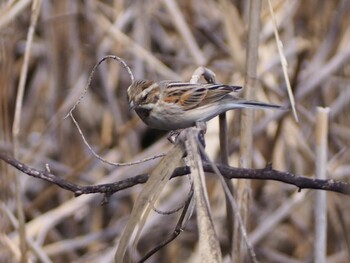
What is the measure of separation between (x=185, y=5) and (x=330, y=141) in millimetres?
931

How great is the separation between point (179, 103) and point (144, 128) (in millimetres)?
1792

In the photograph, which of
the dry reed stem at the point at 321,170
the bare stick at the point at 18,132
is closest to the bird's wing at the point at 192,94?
the dry reed stem at the point at 321,170

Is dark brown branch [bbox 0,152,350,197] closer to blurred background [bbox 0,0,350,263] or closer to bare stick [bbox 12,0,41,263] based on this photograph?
bare stick [bbox 12,0,41,263]

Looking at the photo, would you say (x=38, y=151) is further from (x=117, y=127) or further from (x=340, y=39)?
(x=340, y=39)

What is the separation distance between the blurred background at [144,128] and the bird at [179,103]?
1.04m

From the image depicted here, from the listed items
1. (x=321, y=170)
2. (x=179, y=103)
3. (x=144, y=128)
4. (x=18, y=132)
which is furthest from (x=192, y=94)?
(x=144, y=128)

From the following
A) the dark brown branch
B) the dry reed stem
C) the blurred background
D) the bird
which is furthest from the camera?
the blurred background

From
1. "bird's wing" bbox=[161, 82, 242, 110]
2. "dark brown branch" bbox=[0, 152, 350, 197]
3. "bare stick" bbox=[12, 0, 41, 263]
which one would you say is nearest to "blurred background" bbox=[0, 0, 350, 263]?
"bare stick" bbox=[12, 0, 41, 263]

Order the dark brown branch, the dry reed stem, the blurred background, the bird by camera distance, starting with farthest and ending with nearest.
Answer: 1. the blurred background
2. the dry reed stem
3. the bird
4. the dark brown branch

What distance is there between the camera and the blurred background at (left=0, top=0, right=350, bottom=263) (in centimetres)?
318

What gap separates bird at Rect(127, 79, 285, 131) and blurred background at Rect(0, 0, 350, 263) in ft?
3.41

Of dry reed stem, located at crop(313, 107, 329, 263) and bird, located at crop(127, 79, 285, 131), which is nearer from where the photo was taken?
bird, located at crop(127, 79, 285, 131)

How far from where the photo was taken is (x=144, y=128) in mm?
Answer: 3812

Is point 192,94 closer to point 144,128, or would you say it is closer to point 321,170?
point 321,170
